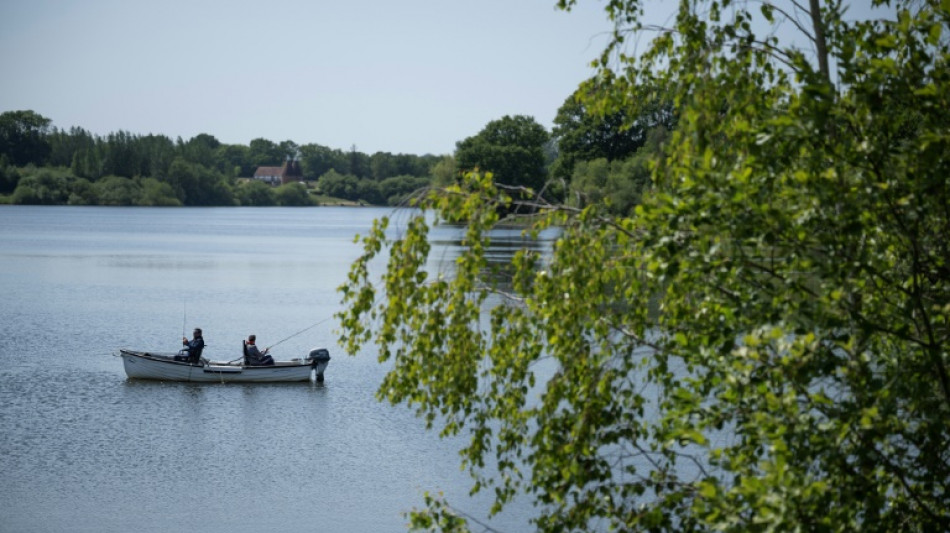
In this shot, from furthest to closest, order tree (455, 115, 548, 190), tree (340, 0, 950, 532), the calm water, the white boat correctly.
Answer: tree (455, 115, 548, 190), the white boat, the calm water, tree (340, 0, 950, 532)

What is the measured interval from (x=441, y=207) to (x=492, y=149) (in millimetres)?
102737

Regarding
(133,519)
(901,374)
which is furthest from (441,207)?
(133,519)

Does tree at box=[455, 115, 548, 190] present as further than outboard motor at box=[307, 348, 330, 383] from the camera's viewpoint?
Yes

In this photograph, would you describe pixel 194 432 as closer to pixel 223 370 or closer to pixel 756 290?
pixel 223 370

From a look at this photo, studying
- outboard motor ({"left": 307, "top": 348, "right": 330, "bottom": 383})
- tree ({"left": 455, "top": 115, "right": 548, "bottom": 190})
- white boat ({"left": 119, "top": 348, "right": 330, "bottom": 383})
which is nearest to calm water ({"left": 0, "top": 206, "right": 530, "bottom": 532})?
white boat ({"left": 119, "top": 348, "right": 330, "bottom": 383})

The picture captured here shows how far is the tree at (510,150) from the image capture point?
109 meters

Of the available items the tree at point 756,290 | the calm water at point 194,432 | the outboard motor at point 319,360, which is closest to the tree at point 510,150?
the calm water at point 194,432

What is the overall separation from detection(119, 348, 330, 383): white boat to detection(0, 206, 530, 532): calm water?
0.34 m

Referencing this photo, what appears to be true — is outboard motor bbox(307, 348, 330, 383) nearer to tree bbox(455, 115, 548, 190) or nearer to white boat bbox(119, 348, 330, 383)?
white boat bbox(119, 348, 330, 383)

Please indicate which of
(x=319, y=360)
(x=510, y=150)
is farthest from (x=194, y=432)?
(x=510, y=150)

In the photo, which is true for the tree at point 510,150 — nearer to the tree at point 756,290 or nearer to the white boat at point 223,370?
the white boat at point 223,370

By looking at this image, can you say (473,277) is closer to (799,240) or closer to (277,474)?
(799,240)

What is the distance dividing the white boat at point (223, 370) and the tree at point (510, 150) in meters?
76.5

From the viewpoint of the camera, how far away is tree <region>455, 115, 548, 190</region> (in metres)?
109
